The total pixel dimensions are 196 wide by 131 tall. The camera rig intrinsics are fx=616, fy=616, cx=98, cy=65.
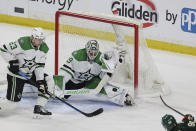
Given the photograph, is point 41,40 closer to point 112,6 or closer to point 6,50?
point 6,50

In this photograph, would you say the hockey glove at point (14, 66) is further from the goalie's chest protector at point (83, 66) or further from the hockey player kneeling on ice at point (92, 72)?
the goalie's chest protector at point (83, 66)

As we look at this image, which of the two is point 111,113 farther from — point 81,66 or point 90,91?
point 81,66

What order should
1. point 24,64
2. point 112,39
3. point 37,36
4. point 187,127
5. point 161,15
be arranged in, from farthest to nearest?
point 161,15 → point 112,39 → point 24,64 → point 37,36 → point 187,127

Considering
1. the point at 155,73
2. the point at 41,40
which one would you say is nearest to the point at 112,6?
the point at 155,73

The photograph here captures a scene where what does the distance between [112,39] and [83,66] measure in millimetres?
427

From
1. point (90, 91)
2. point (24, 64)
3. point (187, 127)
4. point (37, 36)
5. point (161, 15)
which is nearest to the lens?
point (187, 127)

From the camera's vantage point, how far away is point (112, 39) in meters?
5.80

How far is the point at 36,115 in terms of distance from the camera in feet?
17.3

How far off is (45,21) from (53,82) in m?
2.61

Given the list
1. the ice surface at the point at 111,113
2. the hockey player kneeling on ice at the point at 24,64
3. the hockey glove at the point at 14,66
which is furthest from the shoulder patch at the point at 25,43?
the ice surface at the point at 111,113

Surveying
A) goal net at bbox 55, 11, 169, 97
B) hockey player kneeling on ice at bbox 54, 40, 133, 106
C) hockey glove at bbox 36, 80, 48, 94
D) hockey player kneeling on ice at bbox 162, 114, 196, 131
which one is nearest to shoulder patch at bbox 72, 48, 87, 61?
hockey player kneeling on ice at bbox 54, 40, 133, 106

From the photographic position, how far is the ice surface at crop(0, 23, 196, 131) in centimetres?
515

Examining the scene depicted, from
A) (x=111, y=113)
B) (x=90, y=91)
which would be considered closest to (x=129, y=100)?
(x=111, y=113)

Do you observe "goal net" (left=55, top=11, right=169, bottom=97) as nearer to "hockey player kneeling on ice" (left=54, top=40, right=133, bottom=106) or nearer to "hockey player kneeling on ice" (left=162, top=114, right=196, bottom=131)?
"hockey player kneeling on ice" (left=54, top=40, right=133, bottom=106)
